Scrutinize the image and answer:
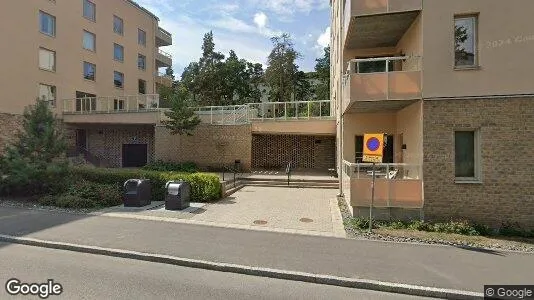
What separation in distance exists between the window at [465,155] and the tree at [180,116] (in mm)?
14163

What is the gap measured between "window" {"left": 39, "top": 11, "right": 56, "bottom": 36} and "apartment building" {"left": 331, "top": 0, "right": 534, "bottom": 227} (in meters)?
23.0

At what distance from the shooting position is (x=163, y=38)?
38.2 meters

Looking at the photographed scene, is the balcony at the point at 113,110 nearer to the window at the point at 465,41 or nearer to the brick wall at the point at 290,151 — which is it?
the brick wall at the point at 290,151

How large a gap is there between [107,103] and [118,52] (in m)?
9.69

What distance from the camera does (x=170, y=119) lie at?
19875 millimetres

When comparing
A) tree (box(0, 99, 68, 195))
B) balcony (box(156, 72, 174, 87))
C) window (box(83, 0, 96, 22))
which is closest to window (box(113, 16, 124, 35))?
window (box(83, 0, 96, 22))

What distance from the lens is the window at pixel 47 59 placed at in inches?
900

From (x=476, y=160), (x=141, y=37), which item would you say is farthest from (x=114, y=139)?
(x=476, y=160)

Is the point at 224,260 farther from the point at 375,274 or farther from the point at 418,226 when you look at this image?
the point at 418,226

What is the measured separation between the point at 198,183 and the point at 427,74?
8.47 meters

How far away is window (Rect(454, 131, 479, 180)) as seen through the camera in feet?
29.3

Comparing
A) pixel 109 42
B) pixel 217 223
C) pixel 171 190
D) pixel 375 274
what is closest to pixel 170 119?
pixel 171 190

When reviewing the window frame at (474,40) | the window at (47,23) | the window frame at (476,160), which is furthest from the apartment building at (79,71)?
the window frame at (476,160)

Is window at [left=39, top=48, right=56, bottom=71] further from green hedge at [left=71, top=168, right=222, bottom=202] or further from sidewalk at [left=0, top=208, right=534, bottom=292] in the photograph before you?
sidewalk at [left=0, top=208, right=534, bottom=292]
